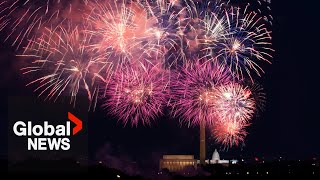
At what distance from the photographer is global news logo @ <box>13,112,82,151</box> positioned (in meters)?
43.6

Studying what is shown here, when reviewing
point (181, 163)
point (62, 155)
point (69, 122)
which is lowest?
point (181, 163)

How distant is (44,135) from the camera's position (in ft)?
144

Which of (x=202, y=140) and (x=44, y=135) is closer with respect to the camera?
(x=44, y=135)

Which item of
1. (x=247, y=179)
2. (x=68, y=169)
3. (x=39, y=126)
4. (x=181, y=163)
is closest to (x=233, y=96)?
(x=68, y=169)

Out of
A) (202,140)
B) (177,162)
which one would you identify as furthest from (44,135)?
(177,162)

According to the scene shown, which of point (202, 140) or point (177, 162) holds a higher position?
point (202, 140)

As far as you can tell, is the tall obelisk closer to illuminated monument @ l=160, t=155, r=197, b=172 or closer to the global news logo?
illuminated monument @ l=160, t=155, r=197, b=172

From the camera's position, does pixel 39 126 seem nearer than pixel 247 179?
Yes

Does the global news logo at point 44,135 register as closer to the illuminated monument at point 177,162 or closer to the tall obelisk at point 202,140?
the tall obelisk at point 202,140

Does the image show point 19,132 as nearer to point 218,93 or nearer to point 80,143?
point 80,143

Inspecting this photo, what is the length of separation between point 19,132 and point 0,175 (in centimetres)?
498

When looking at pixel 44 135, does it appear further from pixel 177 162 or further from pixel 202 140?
pixel 177 162

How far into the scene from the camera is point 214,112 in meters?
74.2

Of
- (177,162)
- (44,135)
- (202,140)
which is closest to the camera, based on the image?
(44,135)
